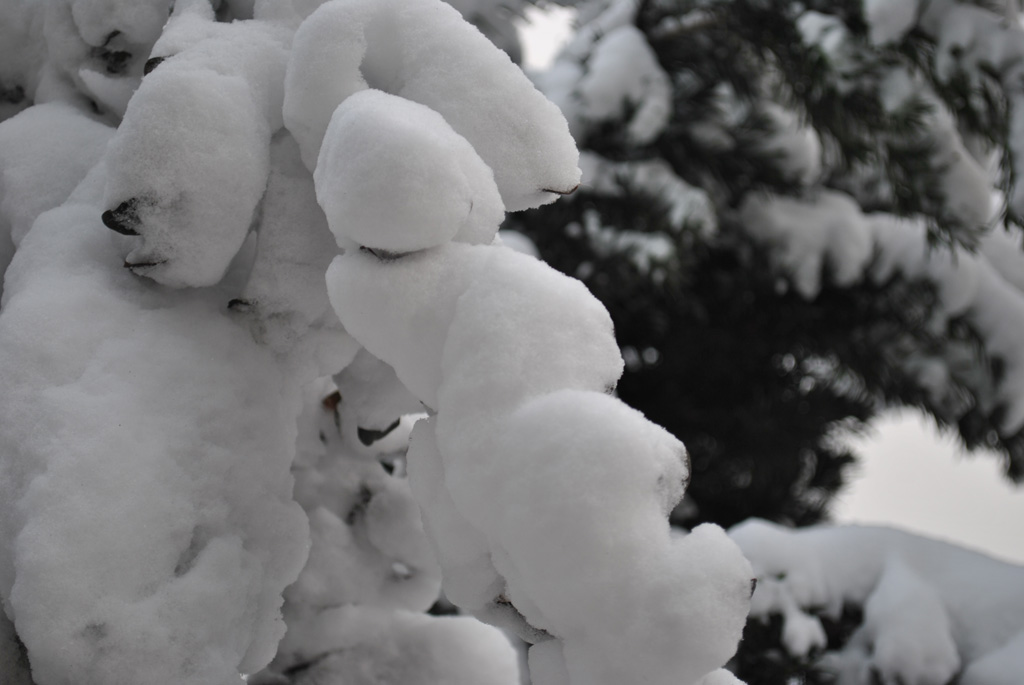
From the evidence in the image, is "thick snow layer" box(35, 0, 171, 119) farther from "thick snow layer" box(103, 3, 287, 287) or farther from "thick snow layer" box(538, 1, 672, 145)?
"thick snow layer" box(538, 1, 672, 145)

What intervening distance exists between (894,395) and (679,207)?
2.05 ft

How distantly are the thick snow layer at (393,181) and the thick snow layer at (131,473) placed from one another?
0.40 feet

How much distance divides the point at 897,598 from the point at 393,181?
0.75 m

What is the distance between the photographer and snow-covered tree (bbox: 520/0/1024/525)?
1026 mm

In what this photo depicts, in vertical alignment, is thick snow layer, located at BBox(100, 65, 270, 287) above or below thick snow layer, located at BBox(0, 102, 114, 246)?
above

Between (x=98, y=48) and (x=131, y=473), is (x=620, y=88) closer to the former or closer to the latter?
(x=98, y=48)

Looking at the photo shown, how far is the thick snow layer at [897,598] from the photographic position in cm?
80

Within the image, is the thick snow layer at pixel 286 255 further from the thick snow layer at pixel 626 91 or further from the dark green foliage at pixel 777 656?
the thick snow layer at pixel 626 91

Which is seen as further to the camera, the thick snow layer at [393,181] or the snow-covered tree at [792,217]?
the snow-covered tree at [792,217]

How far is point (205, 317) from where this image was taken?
17.4 inches

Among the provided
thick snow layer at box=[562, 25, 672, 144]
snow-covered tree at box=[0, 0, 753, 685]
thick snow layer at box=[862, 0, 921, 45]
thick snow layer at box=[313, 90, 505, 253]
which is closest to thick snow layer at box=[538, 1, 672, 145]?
thick snow layer at box=[562, 25, 672, 144]

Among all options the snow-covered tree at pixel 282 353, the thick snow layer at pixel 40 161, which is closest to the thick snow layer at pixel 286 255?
the snow-covered tree at pixel 282 353

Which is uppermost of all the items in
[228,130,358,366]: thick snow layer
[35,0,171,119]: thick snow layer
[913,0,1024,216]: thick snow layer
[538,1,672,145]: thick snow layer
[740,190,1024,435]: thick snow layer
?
[35,0,171,119]: thick snow layer

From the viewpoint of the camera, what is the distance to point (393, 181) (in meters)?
0.35
